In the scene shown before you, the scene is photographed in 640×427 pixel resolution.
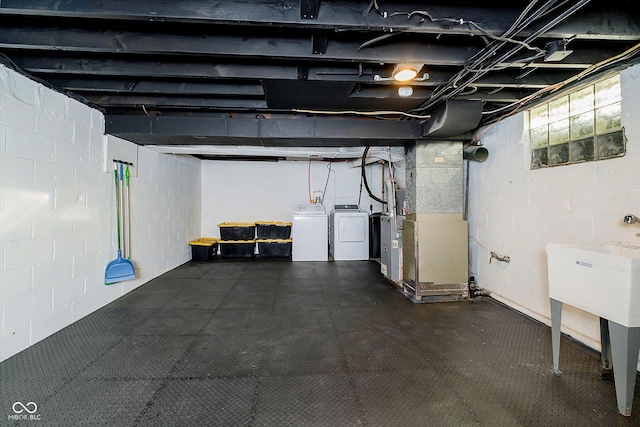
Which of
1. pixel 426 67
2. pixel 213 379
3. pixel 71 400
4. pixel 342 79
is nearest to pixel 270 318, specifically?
pixel 213 379

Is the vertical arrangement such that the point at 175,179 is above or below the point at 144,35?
below

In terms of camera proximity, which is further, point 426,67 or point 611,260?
point 426,67

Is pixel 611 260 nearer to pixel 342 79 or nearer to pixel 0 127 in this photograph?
pixel 342 79

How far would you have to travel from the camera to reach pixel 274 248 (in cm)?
528

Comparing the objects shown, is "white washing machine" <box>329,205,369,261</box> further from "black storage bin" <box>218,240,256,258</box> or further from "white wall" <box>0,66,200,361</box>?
"white wall" <box>0,66,200,361</box>

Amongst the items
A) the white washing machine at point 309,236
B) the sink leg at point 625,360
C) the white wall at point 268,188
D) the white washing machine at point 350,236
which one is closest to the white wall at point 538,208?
the sink leg at point 625,360

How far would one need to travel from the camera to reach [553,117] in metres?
2.35

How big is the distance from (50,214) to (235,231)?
306 cm

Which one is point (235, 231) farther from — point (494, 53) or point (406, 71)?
point (494, 53)

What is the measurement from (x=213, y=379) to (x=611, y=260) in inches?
90.1

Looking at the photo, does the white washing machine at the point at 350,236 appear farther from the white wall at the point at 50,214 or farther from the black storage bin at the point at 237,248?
the white wall at the point at 50,214

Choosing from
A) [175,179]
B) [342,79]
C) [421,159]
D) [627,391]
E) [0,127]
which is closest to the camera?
[627,391]

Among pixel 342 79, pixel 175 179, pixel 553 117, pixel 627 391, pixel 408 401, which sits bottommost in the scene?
pixel 408 401

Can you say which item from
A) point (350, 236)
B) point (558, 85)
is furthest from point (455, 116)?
point (350, 236)
